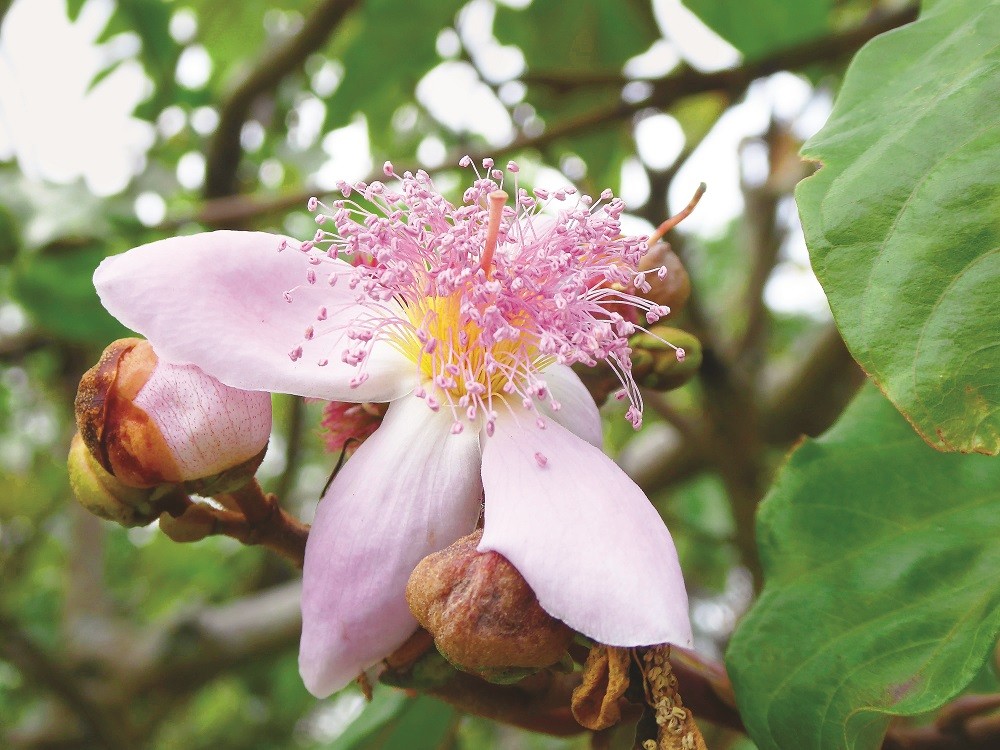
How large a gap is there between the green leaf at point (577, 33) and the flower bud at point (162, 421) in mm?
1155

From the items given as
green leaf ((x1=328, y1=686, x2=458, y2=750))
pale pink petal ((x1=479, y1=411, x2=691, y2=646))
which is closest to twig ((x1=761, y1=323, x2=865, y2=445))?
green leaf ((x1=328, y1=686, x2=458, y2=750))

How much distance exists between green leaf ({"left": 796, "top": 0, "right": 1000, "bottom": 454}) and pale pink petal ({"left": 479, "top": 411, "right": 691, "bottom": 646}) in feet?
0.48

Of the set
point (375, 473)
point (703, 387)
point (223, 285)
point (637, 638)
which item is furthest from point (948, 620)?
point (703, 387)

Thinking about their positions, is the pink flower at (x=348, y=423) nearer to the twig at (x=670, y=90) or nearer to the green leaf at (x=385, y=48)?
the twig at (x=670, y=90)

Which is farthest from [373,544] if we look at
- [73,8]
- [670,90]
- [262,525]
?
[73,8]

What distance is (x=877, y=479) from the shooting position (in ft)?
2.22

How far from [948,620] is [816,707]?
101mm

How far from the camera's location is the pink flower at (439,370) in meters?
0.48

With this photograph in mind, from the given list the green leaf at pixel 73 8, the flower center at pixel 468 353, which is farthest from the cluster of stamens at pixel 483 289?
the green leaf at pixel 73 8

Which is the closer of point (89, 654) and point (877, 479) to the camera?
point (877, 479)

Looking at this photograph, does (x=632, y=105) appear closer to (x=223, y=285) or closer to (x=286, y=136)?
(x=223, y=285)

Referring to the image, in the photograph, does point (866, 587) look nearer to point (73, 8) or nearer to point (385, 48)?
point (385, 48)

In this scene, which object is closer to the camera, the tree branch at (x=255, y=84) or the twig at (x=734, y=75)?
the twig at (x=734, y=75)

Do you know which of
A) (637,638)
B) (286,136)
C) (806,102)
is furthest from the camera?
(286,136)
